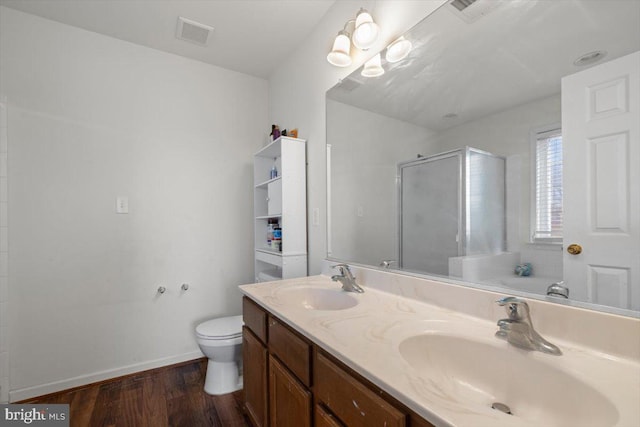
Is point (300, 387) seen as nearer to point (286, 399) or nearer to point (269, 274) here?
point (286, 399)

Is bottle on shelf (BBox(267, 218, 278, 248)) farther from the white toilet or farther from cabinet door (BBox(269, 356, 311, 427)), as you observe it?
cabinet door (BBox(269, 356, 311, 427))

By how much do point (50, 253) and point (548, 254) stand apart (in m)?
2.71

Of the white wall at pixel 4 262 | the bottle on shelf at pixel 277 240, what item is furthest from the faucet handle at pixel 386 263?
the white wall at pixel 4 262

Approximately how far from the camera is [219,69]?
249cm

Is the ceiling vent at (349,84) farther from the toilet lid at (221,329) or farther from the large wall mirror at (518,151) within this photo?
the toilet lid at (221,329)

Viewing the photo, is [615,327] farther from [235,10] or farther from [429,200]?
[235,10]

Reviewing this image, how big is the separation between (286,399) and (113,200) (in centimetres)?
190

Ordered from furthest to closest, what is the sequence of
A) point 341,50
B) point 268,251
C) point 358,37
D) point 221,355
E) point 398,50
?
point 268,251 < point 221,355 < point 341,50 < point 358,37 < point 398,50

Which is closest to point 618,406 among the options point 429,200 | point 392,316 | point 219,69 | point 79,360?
point 392,316

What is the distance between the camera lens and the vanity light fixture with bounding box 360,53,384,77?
1468mm

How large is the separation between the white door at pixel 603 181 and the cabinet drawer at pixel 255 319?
112cm

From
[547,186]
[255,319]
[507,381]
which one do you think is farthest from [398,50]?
[255,319]

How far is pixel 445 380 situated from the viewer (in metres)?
0.79

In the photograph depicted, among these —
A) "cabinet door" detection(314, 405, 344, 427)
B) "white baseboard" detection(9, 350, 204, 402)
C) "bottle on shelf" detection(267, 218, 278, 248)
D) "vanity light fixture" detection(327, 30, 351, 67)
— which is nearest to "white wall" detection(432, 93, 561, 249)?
"cabinet door" detection(314, 405, 344, 427)
